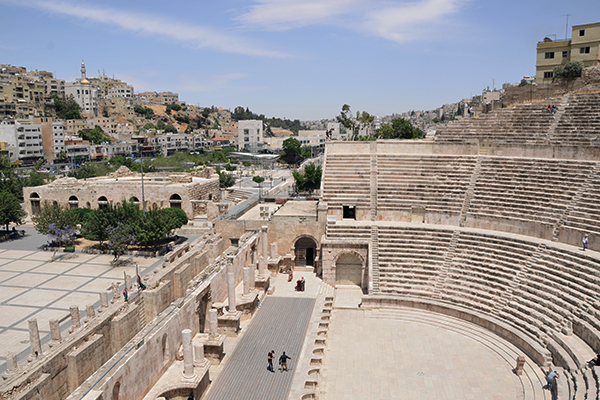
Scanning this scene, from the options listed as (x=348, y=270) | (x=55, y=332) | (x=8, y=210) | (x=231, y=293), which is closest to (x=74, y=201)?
(x=8, y=210)

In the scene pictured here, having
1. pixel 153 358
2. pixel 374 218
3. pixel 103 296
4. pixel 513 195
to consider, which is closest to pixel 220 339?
pixel 153 358

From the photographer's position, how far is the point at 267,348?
18.1m

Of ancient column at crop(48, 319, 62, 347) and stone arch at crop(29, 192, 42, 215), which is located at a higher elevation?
stone arch at crop(29, 192, 42, 215)

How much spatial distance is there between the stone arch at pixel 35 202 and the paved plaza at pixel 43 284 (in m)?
11.2

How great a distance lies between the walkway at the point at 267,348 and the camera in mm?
15337

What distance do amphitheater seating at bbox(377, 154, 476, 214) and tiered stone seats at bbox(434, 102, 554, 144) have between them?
3.58 m

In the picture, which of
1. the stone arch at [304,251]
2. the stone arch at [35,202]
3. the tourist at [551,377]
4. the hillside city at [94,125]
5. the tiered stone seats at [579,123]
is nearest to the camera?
the tourist at [551,377]

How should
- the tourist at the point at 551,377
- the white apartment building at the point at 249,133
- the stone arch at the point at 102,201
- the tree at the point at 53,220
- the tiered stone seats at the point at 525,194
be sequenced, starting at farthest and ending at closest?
the white apartment building at the point at 249,133 → the stone arch at the point at 102,201 → the tree at the point at 53,220 → the tiered stone seats at the point at 525,194 → the tourist at the point at 551,377

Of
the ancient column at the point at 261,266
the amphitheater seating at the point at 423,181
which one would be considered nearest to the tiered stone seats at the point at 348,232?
the amphitheater seating at the point at 423,181

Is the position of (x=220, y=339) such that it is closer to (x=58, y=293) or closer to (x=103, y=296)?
(x=103, y=296)

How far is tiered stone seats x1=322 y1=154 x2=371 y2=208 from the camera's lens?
94.4ft

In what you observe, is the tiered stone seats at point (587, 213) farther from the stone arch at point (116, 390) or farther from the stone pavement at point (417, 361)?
the stone arch at point (116, 390)

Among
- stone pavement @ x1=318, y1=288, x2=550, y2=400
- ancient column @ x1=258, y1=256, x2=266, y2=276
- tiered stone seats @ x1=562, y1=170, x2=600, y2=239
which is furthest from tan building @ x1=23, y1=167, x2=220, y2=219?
tiered stone seats @ x1=562, y1=170, x2=600, y2=239

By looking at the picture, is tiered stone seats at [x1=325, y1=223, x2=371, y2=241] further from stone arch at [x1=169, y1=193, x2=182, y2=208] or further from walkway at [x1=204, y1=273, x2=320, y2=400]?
stone arch at [x1=169, y1=193, x2=182, y2=208]
